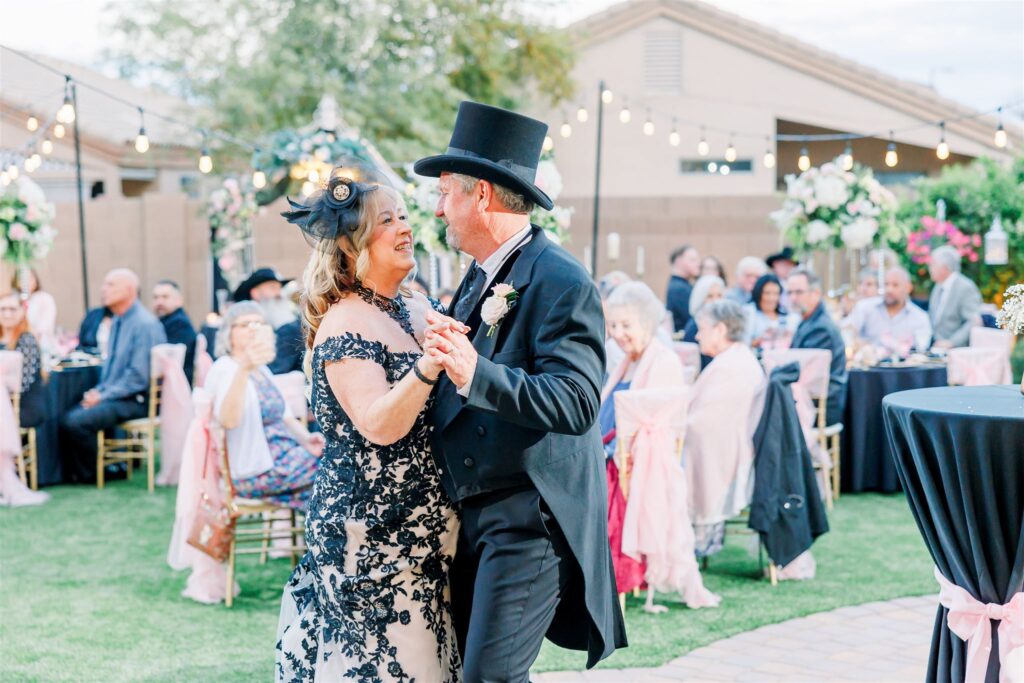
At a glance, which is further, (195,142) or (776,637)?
(195,142)

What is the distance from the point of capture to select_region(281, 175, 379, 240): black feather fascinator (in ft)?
10.4

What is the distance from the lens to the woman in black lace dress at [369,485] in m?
3.10

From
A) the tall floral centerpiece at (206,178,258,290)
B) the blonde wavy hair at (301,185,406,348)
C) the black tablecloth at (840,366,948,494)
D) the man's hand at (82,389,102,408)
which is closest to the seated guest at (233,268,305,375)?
the man's hand at (82,389,102,408)

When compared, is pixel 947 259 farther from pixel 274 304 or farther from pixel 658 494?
pixel 658 494

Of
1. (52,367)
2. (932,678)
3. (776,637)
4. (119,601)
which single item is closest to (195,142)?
(52,367)

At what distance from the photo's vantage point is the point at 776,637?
5180 mm

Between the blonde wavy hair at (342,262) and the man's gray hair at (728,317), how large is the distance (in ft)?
11.0

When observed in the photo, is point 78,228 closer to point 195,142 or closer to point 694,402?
point 195,142

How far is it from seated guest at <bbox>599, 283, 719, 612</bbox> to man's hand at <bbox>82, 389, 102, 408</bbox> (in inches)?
195

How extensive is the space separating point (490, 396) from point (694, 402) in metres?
3.73

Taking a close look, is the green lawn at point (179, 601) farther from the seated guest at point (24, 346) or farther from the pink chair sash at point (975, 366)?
the pink chair sash at point (975, 366)

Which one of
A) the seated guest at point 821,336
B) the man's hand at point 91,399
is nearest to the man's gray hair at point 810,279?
the seated guest at point 821,336

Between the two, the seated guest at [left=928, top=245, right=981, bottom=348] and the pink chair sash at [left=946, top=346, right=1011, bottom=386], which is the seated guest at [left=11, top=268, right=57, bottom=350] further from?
the seated guest at [left=928, top=245, right=981, bottom=348]

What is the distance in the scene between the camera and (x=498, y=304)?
2816 mm
